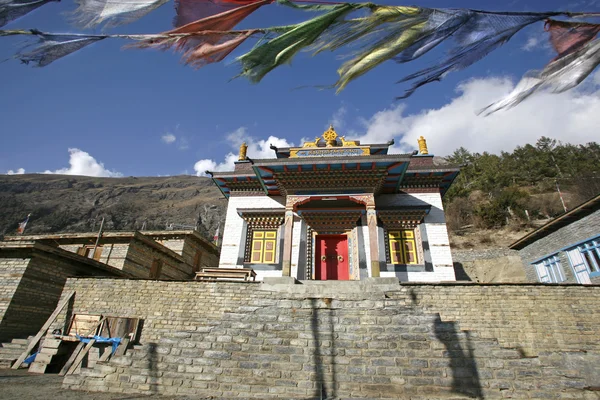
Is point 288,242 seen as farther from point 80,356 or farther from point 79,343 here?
point 79,343

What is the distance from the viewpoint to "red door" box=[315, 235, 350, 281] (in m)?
12.5

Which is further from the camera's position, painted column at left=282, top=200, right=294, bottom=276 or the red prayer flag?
painted column at left=282, top=200, right=294, bottom=276

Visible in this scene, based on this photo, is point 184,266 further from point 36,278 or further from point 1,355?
point 1,355

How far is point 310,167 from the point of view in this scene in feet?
38.8

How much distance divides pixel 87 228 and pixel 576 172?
72528 millimetres

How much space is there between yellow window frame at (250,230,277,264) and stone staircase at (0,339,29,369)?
7.80 m

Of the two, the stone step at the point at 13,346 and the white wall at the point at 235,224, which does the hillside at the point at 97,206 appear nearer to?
the white wall at the point at 235,224

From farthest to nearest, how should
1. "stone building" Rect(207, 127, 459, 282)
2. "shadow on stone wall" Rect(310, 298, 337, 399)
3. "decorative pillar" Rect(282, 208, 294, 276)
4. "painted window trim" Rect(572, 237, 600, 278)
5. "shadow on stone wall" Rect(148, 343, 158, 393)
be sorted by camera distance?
"stone building" Rect(207, 127, 459, 282) → "painted window trim" Rect(572, 237, 600, 278) → "decorative pillar" Rect(282, 208, 294, 276) → "shadow on stone wall" Rect(148, 343, 158, 393) → "shadow on stone wall" Rect(310, 298, 337, 399)

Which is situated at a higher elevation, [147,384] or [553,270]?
[553,270]

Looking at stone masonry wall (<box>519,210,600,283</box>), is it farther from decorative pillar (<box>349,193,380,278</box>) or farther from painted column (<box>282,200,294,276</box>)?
painted column (<box>282,200,294,276</box>)

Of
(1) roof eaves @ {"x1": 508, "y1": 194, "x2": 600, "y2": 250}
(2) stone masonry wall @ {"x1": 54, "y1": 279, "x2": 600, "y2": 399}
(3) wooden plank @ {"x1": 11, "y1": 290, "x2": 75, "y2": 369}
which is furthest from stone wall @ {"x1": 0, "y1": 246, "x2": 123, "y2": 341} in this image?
(1) roof eaves @ {"x1": 508, "y1": 194, "x2": 600, "y2": 250}

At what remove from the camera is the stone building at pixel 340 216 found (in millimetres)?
11758

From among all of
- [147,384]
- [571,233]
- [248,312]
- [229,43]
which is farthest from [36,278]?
[571,233]

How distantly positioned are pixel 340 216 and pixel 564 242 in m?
9.67
